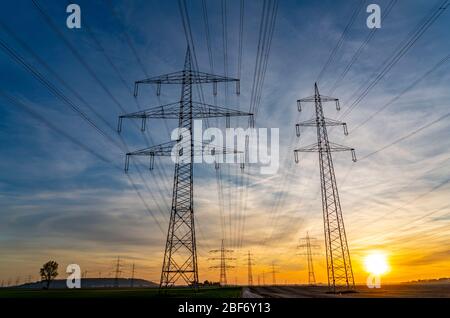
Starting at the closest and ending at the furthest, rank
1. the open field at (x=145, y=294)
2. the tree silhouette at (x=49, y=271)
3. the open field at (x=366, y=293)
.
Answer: the open field at (x=366, y=293) → the open field at (x=145, y=294) → the tree silhouette at (x=49, y=271)

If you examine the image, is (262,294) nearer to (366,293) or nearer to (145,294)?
(366,293)

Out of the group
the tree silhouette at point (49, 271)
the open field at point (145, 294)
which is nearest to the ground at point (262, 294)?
the open field at point (145, 294)

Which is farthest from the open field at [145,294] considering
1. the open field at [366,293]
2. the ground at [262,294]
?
the open field at [366,293]

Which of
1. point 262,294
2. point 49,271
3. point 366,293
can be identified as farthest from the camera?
point 49,271

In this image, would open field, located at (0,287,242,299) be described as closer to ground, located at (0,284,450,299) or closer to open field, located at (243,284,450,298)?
ground, located at (0,284,450,299)

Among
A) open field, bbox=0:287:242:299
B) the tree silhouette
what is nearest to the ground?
open field, bbox=0:287:242:299

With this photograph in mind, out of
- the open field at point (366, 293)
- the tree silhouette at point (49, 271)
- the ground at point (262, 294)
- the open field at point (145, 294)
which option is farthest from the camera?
the tree silhouette at point (49, 271)

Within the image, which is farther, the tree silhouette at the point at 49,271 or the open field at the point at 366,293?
the tree silhouette at the point at 49,271

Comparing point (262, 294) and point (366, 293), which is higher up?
point (366, 293)

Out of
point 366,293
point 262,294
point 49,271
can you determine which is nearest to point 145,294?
point 262,294

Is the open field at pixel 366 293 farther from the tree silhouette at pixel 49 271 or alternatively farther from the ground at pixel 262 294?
the tree silhouette at pixel 49 271

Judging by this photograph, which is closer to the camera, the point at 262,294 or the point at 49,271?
the point at 262,294
